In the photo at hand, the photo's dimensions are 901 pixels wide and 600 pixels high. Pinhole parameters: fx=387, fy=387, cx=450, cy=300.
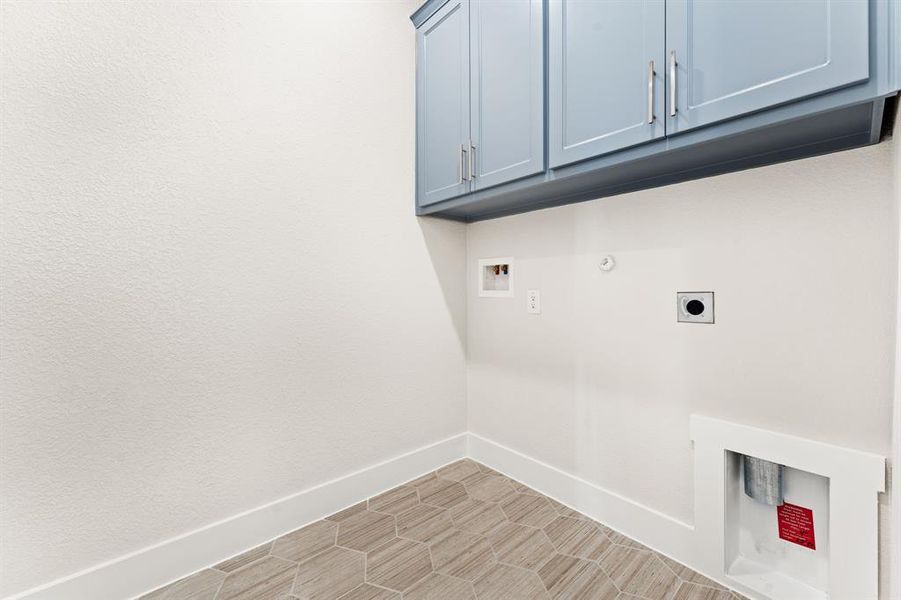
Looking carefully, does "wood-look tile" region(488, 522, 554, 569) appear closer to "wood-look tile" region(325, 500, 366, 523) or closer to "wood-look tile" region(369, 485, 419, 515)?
"wood-look tile" region(369, 485, 419, 515)

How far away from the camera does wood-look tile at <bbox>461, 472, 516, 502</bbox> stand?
190 centimetres

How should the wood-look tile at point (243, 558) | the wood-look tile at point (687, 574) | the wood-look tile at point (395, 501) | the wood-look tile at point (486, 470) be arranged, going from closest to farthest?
the wood-look tile at point (687, 574), the wood-look tile at point (243, 558), the wood-look tile at point (395, 501), the wood-look tile at point (486, 470)

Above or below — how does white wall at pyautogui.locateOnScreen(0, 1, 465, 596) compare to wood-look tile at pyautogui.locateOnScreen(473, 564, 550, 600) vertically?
above

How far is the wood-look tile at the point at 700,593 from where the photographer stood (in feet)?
4.19

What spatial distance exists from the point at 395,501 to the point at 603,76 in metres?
1.97

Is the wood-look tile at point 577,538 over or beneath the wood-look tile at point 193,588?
over

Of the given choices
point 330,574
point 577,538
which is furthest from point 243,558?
point 577,538

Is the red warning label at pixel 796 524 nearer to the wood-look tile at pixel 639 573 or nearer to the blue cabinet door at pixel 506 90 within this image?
the wood-look tile at pixel 639 573

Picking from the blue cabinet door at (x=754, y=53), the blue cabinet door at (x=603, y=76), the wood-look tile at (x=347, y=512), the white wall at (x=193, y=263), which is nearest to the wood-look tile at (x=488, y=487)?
the white wall at (x=193, y=263)

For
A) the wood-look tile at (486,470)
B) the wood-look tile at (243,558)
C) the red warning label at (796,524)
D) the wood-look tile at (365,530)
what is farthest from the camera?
the wood-look tile at (486,470)

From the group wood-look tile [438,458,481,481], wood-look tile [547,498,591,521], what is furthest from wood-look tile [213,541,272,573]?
wood-look tile [547,498,591,521]

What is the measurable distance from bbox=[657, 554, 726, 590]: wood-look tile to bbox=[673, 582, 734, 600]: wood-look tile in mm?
18

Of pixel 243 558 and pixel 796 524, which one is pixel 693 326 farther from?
pixel 243 558

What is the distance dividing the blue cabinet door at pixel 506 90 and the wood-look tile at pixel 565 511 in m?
1.49
